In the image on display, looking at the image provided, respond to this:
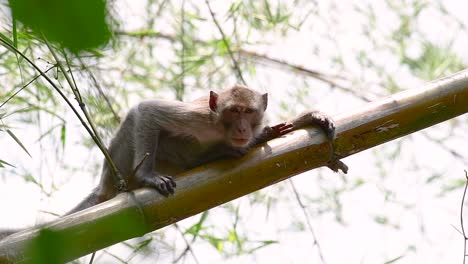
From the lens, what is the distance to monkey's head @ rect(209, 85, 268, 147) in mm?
4043

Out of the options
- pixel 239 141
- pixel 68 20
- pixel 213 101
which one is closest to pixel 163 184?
pixel 239 141

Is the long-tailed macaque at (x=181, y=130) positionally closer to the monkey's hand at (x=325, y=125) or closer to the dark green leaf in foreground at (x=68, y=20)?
the monkey's hand at (x=325, y=125)

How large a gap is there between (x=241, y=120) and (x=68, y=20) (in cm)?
354

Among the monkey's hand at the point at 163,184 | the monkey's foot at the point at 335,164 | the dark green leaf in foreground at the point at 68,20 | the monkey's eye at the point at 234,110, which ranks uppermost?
the dark green leaf in foreground at the point at 68,20

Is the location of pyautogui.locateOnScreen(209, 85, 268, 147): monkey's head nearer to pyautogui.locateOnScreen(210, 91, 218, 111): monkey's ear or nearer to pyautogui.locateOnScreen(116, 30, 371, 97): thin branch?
pyautogui.locateOnScreen(210, 91, 218, 111): monkey's ear

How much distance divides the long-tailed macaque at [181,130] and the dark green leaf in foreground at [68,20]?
331cm

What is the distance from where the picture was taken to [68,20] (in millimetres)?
516

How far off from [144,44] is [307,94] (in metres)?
1.86

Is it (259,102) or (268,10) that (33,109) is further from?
(268,10)

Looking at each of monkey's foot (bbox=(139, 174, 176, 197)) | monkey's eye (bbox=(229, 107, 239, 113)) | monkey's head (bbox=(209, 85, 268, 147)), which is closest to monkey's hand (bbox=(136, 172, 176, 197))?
monkey's foot (bbox=(139, 174, 176, 197))

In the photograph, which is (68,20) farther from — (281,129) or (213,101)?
(213,101)

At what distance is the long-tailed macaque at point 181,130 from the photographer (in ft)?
13.1

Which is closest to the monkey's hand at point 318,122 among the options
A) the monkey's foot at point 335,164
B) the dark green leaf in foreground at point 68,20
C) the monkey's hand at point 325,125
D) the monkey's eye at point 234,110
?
the monkey's hand at point 325,125

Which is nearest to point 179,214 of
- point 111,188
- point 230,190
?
point 230,190
